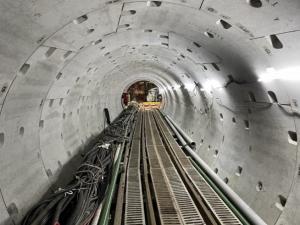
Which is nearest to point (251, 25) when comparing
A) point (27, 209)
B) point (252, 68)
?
point (252, 68)

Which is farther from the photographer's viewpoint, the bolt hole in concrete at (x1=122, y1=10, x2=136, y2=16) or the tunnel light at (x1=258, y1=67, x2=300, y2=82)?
the bolt hole in concrete at (x1=122, y1=10, x2=136, y2=16)

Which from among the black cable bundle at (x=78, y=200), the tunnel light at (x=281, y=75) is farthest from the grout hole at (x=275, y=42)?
the black cable bundle at (x=78, y=200)

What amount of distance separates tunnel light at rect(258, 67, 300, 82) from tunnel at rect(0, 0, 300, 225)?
18 mm

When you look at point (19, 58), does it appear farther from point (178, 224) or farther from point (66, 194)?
point (178, 224)

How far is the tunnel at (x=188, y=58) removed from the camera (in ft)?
10.8

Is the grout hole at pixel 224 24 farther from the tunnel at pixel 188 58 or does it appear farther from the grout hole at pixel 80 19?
the grout hole at pixel 80 19

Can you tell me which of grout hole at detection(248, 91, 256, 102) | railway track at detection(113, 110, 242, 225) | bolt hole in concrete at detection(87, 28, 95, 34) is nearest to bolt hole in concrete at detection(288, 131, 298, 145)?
grout hole at detection(248, 91, 256, 102)

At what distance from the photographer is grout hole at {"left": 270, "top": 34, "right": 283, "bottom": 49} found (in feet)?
11.6

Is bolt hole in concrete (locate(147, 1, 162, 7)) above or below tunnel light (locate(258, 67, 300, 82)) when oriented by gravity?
above

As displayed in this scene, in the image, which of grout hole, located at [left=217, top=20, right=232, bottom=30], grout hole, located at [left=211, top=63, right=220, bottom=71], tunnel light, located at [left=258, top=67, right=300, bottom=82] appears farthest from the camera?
grout hole, located at [left=211, top=63, right=220, bottom=71]

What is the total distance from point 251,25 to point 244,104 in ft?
9.31

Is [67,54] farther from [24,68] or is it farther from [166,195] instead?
[166,195]

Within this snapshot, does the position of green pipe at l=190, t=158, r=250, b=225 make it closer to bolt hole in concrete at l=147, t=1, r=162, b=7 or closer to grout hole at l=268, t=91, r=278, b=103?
grout hole at l=268, t=91, r=278, b=103

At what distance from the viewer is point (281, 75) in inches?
158
